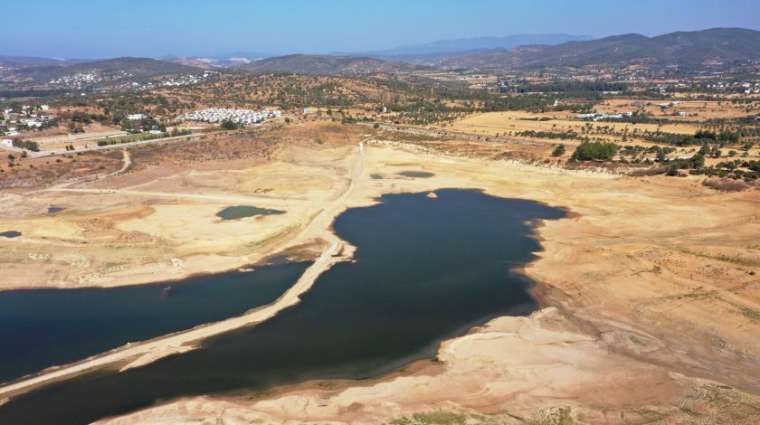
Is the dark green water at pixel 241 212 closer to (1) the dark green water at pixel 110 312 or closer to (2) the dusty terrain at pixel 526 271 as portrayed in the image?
(2) the dusty terrain at pixel 526 271

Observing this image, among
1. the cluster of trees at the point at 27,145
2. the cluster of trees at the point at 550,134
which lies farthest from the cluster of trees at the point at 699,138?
the cluster of trees at the point at 27,145

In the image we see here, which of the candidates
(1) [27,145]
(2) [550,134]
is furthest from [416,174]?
(1) [27,145]

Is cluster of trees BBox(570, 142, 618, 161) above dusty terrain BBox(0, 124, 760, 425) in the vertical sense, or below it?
above

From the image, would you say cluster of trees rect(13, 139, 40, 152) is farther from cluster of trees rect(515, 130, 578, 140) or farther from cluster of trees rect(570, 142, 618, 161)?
cluster of trees rect(515, 130, 578, 140)

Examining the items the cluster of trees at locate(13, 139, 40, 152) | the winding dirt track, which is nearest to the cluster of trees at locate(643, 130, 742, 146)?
the winding dirt track

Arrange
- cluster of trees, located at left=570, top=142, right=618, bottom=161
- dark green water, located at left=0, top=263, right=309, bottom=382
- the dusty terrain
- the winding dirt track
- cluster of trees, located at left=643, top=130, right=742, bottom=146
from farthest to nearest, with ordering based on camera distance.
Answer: cluster of trees, located at left=643, top=130, right=742, bottom=146, cluster of trees, located at left=570, top=142, right=618, bottom=161, dark green water, located at left=0, top=263, right=309, bottom=382, the winding dirt track, the dusty terrain

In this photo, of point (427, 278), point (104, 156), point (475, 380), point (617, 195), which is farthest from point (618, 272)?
point (104, 156)
